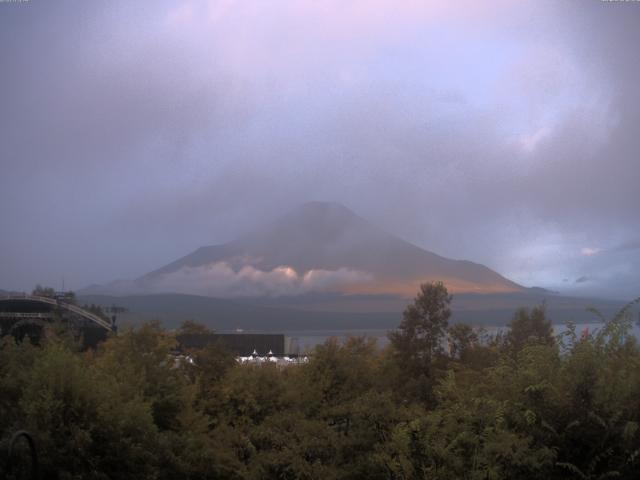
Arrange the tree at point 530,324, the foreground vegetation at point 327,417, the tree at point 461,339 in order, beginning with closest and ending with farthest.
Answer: the foreground vegetation at point 327,417, the tree at point 461,339, the tree at point 530,324

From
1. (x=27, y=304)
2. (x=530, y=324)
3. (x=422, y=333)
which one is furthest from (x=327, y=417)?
(x=27, y=304)

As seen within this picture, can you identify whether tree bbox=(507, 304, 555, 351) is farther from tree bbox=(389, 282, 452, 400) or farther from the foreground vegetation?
the foreground vegetation

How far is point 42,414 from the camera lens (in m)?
14.3

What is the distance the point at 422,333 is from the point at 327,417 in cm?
1056

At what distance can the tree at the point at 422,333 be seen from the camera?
29.5m

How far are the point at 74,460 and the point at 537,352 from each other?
989 centimetres

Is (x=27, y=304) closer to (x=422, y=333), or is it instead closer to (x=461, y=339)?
(x=422, y=333)

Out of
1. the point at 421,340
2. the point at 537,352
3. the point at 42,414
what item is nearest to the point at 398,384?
the point at 421,340

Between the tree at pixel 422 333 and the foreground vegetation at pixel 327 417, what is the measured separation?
4.63 metres

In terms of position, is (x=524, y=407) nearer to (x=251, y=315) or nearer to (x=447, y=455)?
(x=447, y=455)

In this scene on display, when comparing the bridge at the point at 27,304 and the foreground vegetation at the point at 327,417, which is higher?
the bridge at the point at 27,304

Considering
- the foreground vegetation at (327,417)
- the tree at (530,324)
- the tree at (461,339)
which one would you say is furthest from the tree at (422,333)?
the tree at (530,324)

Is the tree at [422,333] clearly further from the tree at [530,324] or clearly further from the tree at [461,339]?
the tree at [530,324]

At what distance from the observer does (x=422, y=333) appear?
30672 mm
